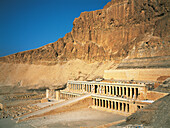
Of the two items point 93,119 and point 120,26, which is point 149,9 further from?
point 93,119

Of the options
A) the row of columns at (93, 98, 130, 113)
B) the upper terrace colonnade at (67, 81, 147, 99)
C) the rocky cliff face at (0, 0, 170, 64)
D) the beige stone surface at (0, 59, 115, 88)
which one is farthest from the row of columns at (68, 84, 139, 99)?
the beige stone surface at (0, 59, 115, 88)

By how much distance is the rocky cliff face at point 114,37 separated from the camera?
5912 cm

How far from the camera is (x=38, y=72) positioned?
81500 mm

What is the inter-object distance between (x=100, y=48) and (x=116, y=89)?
137ft

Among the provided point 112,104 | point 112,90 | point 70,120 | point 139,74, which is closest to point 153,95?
point 112,104

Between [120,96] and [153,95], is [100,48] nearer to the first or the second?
[120,96]

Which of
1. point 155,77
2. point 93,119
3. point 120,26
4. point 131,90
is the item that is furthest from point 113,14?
point 93,119

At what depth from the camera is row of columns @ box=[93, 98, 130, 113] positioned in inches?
1175

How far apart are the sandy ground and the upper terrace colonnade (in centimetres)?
530

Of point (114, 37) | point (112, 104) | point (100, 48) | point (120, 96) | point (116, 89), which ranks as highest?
point (114, 37)

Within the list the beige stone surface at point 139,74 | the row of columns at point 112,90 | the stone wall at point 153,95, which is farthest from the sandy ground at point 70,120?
the beige stone surface at point 139,74

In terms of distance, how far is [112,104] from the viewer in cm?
3203

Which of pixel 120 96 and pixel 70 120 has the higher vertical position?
pixel 120 96

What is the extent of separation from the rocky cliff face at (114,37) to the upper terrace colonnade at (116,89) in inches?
813
